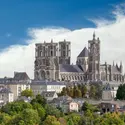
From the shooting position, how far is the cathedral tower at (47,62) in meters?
83.3

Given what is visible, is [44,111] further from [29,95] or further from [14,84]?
[14,84]

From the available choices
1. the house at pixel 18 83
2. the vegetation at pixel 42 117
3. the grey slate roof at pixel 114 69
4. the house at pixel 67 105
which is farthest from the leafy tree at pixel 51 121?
the grey slate roof at pixel 114 69

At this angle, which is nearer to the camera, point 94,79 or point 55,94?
point 55,94

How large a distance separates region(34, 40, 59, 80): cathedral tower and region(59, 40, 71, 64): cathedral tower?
3.40 m

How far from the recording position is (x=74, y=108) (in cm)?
5794

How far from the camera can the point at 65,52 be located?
290 ft

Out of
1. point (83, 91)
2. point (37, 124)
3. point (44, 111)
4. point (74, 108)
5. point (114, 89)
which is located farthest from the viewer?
point (114, 89)

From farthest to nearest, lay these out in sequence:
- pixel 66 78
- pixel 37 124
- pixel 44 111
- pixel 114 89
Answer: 1. pixel 66 78
2. pixel 114 89
3. pixel 44 111
4. pixel 37 124

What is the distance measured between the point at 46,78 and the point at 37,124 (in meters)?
40.0

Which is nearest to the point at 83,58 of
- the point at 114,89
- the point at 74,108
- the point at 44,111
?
the point at 114,89

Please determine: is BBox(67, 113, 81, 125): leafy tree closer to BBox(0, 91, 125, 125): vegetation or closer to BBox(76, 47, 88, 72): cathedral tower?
BBox(0, 91, 125, 125): vegetation

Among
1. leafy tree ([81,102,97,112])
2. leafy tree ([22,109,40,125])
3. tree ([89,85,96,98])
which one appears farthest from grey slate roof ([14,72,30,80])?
leafy tree ([22,109,40,125])

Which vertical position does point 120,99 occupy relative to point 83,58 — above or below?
below

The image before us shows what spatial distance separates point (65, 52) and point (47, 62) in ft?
16.8
